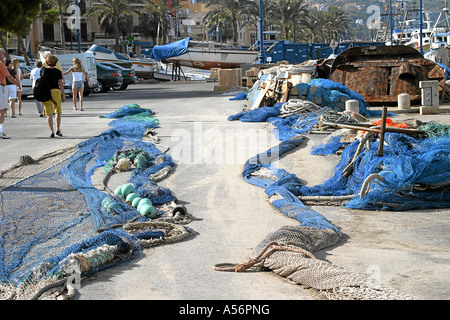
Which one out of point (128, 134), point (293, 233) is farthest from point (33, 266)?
point (128, 134)

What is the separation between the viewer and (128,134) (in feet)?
43.8

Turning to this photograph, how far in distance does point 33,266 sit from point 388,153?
16.3 feet

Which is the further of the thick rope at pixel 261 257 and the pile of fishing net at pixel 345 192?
the thick rope at pixel 261 257

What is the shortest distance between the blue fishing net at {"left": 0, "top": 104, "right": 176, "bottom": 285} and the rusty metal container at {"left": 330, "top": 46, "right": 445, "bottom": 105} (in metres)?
10.5

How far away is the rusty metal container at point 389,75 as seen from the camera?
62.1 ft

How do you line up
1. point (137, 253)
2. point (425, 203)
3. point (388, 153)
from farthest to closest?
1. point (388, 153)
2. point (425, 203)
3. point (137, 253)

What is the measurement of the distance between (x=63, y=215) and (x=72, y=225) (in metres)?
0.48

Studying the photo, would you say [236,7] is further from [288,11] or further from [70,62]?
[70,62]

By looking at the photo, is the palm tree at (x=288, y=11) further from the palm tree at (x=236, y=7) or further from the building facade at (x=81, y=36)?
the building facade at (x=81, y=36)

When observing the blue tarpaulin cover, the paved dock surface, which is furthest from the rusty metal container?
the blue tarpaulin cover

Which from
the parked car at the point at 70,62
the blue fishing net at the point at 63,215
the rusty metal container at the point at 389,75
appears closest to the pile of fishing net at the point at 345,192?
the blue fishing net at the point at 63,215

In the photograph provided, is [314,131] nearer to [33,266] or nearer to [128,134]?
[128,134]

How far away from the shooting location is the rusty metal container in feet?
62.1

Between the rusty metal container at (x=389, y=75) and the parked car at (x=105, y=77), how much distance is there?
1690 centimetres
